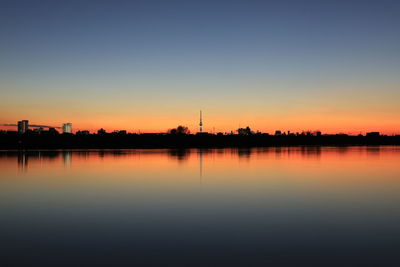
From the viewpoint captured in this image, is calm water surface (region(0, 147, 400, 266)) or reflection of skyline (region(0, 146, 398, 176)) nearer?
calm water surface (region(0, 147, 400, 266))

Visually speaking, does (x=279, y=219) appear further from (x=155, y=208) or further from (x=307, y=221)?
(x=155, y=208)

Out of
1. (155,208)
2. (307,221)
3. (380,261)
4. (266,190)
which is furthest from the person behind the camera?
(266,190)

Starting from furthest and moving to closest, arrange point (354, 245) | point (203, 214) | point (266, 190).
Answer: point (266, 190) < point (203, 214) < point (354, 245)

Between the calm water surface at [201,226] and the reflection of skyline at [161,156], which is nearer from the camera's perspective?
the calm water surface at [201,226]

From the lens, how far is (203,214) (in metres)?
20.3

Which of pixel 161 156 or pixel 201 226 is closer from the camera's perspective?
pixel 201 226

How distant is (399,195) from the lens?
89.5 feet

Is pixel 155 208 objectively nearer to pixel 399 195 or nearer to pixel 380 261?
pixel 380 261

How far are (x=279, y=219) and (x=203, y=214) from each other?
4202 mm

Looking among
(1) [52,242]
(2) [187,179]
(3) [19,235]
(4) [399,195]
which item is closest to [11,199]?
(3) [19,235]

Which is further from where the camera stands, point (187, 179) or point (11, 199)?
point (187, 179)

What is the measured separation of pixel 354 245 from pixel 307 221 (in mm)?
4387

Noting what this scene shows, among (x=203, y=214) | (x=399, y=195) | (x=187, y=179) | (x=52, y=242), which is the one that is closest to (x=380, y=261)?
(x=203, y=214)

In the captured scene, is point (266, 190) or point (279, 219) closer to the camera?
point (279, 219)
